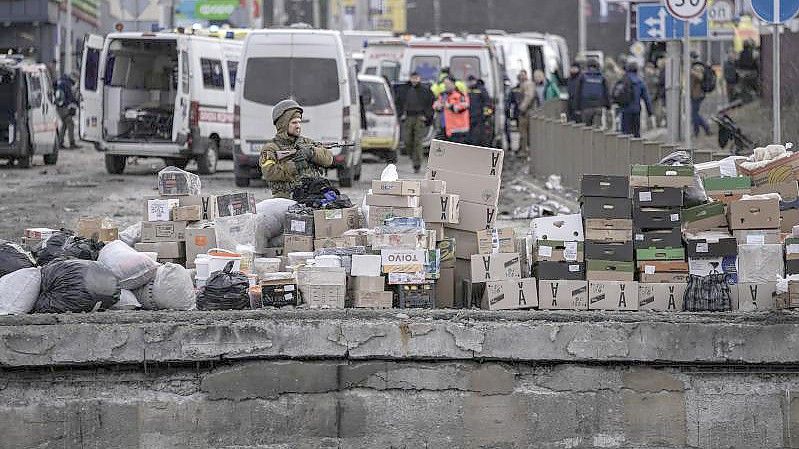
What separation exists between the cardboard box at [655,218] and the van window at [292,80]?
13.5 m

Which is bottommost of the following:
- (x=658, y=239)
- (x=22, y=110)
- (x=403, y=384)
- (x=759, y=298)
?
(x=403, y=384)

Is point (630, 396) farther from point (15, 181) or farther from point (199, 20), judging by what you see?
point (199, 20)

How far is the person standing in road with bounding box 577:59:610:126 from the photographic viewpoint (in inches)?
1152

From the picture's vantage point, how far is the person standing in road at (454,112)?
25.8 m

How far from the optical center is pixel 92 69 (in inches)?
1037

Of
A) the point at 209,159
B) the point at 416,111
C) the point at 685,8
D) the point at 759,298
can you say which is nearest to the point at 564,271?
the point at 759,298

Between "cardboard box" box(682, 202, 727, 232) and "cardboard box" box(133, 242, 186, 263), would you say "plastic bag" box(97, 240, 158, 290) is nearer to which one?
"cardboard box" box(133, 242, 186, 263)

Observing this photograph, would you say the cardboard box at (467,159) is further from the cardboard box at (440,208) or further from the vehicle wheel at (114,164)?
the vehicle wheel at (114,164)

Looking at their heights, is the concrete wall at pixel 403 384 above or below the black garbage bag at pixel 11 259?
below

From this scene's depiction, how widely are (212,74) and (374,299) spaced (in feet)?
58.5

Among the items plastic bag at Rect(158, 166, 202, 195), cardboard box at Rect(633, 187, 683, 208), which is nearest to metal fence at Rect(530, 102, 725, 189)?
cardboard box at Rect(633, 187, 683, 208)

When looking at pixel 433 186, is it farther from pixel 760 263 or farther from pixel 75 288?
pixel 75 288

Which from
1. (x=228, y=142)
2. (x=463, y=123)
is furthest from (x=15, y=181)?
(x=463, y=123)

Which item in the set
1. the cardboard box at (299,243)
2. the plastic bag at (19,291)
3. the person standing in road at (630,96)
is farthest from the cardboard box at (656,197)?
the person standing in road at (630,96)
